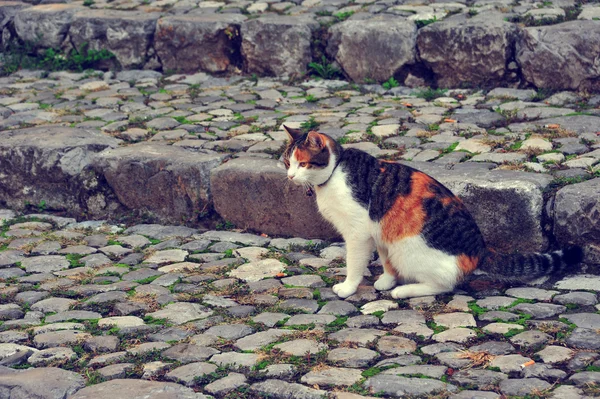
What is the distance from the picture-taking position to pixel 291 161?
15.7 feet

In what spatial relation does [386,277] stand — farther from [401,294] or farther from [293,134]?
[293,134]

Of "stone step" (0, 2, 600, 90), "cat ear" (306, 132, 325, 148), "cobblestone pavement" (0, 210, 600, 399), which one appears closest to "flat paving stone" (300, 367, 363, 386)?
"cobblestone pavement" (0, 210, 600, 399)

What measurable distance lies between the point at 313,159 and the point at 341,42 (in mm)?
3325

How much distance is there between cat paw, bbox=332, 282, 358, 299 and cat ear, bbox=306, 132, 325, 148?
76 cm

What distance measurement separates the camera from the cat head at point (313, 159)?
4668mm

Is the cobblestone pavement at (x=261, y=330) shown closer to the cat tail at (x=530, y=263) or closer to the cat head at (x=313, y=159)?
the cat tail at (x=530, y=263)

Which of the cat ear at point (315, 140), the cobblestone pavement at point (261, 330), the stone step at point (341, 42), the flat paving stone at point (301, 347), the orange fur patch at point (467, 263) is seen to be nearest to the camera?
the cobblestone pavement at point (261, 330)

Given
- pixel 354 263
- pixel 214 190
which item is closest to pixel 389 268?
pixel 354 263

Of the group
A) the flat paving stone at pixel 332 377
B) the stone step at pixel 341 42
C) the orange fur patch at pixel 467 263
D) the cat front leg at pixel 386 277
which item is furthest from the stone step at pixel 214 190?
the stone step at pixel 341 42

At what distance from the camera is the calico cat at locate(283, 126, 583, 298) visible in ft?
14.9

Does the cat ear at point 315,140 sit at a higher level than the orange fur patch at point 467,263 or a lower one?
higher

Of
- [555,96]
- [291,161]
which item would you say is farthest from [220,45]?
[291,161]

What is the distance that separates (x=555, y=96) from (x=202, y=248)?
10.2 feet

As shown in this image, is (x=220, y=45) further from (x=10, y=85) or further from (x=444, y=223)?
(x=444, y=223)
